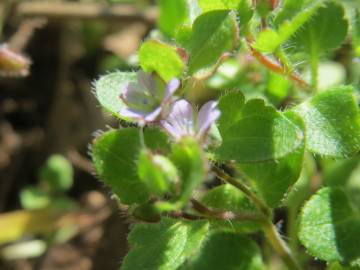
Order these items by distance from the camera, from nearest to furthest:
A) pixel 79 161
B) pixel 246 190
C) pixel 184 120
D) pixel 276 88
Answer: pixel 184 120 < pixel 246 190 < pixel 276 88 < pixel 79 161

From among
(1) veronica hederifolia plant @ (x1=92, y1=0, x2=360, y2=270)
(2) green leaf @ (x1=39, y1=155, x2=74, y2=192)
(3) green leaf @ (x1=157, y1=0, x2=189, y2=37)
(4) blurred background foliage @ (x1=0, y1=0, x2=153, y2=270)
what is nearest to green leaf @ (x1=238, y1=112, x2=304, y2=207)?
(1) veronica hederifolia plant @ (x1=92, y1=0, x2=360, y2=270)

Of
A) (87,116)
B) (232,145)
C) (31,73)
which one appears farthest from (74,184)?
(232,145)

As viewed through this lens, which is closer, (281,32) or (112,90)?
(281,32)

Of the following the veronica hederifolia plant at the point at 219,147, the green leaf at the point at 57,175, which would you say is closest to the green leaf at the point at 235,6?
the veronica hederifolia plant at the point at 219,147

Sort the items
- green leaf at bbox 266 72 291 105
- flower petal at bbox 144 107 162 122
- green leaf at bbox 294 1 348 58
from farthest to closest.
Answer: green leaf at bbox 266 72 291 105
green leaf at bbox 294 1 348 58
flower petal at bbox 144 107 162 122

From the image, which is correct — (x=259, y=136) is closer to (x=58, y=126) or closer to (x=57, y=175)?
(x=57, y=175)

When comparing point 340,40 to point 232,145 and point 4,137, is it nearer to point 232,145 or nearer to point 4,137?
point 232,145

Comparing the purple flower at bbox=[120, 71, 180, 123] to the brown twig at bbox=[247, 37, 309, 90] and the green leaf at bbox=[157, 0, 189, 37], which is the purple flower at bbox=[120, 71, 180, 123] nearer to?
the brown twig at bbox=[247, 37, 309, 90]

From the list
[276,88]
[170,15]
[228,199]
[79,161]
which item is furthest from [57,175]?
[228,199]
